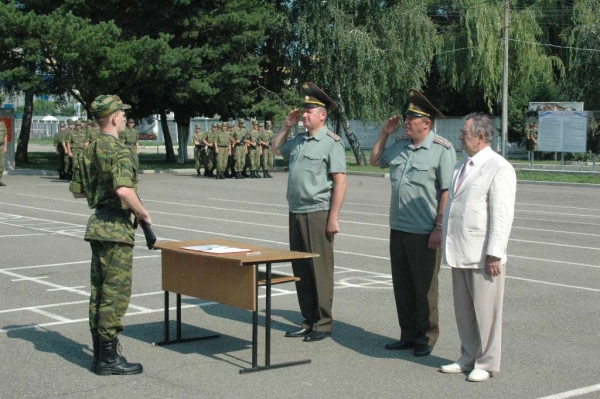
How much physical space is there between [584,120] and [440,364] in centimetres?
2759

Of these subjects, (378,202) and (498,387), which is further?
(378,202)

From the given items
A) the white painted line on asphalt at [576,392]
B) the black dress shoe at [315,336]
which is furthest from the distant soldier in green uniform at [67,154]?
the white painted line on asphalt at [576,392]

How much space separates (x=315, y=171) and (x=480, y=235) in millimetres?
1809

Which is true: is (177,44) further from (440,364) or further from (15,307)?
(440,364)

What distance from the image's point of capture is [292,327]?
868cm

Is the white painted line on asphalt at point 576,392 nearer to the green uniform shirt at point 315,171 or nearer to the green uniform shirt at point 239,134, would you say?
the green uniform shirt at point 315,171

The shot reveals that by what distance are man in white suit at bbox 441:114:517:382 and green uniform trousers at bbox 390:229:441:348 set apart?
639mm

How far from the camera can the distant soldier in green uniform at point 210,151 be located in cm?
3291

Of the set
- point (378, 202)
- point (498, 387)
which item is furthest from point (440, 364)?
point (378, 202)

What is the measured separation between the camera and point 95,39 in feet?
106

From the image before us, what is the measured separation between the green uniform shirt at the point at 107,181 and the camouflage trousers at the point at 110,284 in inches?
3.3

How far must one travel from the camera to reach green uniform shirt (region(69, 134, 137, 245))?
6.69m

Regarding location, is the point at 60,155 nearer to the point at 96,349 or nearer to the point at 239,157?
the point at 239,157

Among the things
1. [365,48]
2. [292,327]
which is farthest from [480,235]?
[365,48]
